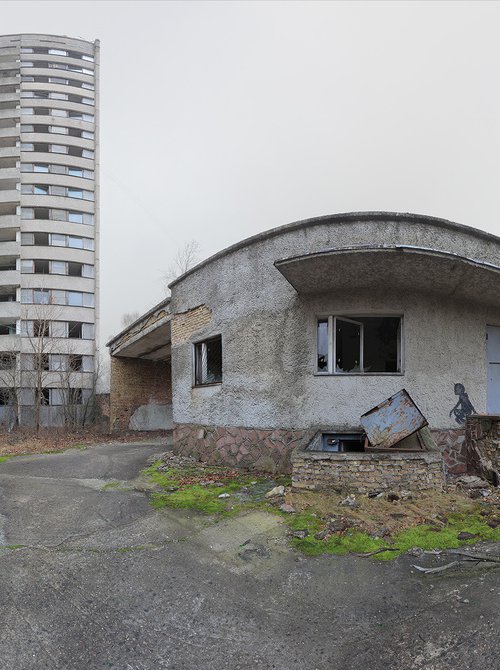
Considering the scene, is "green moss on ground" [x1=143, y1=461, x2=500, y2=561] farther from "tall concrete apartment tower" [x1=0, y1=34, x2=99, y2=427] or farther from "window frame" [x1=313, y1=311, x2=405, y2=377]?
"tall concrete apartment tower" [x1=0, y1=34, x2=99, y2=427]

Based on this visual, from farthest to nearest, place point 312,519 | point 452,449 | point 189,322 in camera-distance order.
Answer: point 189,322, point 452,449, point 312,519

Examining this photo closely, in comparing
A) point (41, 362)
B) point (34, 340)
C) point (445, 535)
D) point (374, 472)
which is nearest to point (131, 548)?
point (374, 472)

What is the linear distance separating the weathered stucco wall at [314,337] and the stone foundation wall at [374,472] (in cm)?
168

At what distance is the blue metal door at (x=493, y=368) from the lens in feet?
28.9

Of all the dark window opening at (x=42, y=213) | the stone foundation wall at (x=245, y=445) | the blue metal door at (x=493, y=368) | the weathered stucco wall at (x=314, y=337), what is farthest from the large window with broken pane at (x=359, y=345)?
the dark window opening at (x=42, y=213)

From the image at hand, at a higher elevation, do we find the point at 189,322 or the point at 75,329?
the point at 75,329

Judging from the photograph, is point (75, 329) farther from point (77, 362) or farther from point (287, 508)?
point (287, 508)

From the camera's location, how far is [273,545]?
4.80m

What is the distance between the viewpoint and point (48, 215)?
34031mm

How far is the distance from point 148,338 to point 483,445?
10.6 meters

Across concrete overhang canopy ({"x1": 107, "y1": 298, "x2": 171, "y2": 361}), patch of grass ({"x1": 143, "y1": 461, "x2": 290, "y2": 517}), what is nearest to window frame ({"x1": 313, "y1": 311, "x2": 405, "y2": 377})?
patch of grass ({"x1": 143, "y1": 461, "x2": 290, "y2": 517})

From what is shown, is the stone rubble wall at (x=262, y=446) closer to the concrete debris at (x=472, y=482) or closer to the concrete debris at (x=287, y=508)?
the concrete debris at (x=472, y=482)

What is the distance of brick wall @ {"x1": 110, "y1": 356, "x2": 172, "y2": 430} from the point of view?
17906 millimetres

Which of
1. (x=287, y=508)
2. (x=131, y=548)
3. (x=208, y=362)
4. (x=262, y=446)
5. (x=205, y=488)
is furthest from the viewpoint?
(x=208, y=362)
